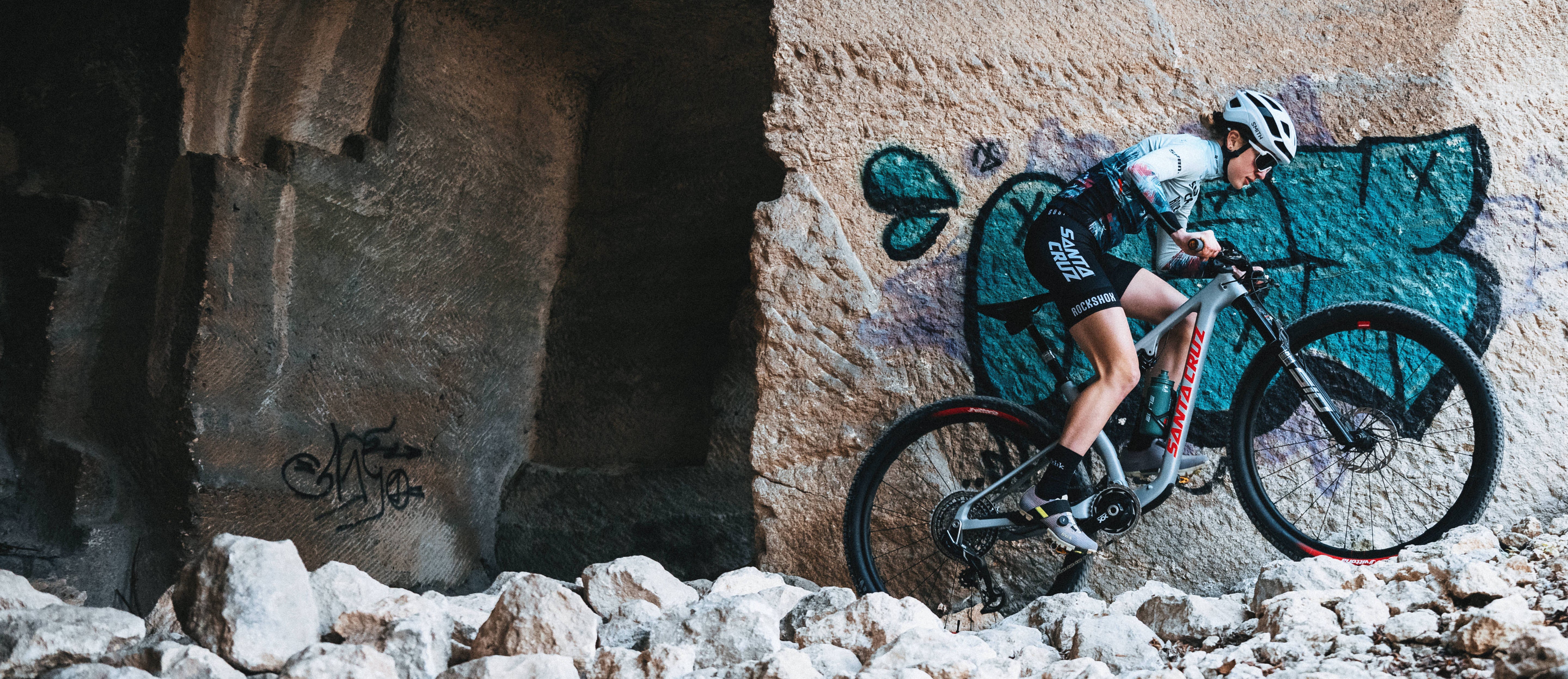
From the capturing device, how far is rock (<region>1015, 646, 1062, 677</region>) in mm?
1860

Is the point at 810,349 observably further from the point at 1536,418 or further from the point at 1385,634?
the point at 1536,418

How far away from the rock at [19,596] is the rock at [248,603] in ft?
2.29

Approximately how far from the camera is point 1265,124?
271cm

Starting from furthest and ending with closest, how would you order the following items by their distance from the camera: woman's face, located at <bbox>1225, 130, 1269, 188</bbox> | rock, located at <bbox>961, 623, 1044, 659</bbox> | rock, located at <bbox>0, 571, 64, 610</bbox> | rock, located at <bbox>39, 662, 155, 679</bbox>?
woman's face, located at <bbox>1225, 130, 1269, 188</bbox> < rock, located at <bbox>0, 571, 64, 610</bbox> < rock, located at <bbox>961, 623, 1044, 659</bbox> < rock, located at <bbox>39, 662, 155, 679</bbox>

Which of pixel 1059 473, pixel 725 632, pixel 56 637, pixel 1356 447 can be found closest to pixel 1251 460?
pixel 1356 447

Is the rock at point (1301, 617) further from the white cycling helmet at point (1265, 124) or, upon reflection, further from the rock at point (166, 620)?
the rock at point (166, 620)

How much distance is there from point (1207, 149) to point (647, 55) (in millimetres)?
2974

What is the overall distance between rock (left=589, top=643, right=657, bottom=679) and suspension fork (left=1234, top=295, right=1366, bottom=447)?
1.94m

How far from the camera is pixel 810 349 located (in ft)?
10.6

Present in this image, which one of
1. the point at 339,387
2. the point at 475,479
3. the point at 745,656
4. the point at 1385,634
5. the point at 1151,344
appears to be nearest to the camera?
the point at 1385,634

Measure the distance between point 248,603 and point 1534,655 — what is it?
87.3 inches

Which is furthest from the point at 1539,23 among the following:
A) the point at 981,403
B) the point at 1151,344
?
the point at 981,403

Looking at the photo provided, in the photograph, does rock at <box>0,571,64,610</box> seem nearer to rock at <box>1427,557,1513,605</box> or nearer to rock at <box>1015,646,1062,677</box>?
rock at <box>1015,646,1062,677</box>

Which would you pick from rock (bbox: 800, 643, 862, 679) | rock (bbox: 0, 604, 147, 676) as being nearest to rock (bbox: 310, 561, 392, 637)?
rock (bbox: 0, 604, 147, 676)
